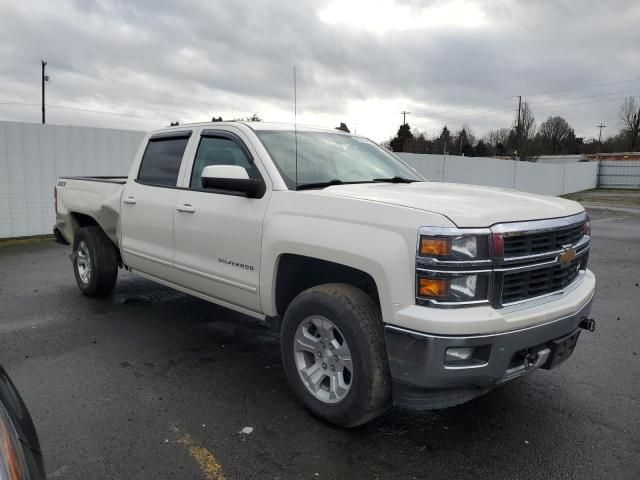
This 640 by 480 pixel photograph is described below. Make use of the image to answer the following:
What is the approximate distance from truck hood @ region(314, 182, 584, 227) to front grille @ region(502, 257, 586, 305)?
32cm

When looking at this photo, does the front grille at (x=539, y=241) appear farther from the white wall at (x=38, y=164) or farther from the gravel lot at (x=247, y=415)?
the white wall at (x=38, y=164)

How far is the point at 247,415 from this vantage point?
3.47 meters

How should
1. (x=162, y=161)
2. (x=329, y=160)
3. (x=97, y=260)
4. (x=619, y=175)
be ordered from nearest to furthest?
(x=329, y=160) < (x=162, y=161) < (x=97, y=260) < (x=619, y=175)

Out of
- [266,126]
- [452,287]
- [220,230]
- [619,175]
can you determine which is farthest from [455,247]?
[619,175]

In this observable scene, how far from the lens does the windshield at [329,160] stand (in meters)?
3.97

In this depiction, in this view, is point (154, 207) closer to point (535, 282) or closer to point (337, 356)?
point (337, 356)

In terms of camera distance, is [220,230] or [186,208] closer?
[220,230]

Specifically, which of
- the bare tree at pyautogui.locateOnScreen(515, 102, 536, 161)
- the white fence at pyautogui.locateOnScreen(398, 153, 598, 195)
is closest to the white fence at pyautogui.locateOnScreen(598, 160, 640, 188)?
the white fence at pyautogui.locateOnScreen(398, 153, 598, 195)

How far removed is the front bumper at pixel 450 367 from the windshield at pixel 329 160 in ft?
4.89

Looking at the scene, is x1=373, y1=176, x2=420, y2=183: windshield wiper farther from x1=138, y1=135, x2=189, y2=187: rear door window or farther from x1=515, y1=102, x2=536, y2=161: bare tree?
x1=515, y1=102, x2=536, y2=161: bare tree

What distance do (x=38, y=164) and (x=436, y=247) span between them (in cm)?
1026

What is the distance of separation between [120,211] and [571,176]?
34259 mm

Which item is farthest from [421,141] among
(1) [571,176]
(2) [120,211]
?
(2) [120,211]

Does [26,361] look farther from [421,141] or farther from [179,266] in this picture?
[421,141]
